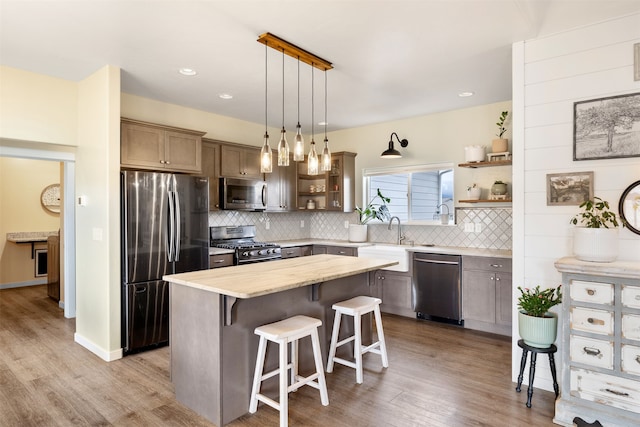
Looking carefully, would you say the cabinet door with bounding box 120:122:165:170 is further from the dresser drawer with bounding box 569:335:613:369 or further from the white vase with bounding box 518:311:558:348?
the dresser drawer with bounding box 569:335:613:369

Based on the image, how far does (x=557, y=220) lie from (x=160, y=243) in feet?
11.7

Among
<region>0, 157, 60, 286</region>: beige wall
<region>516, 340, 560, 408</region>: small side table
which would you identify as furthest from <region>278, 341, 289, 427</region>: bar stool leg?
<region>0, 157, 60, 286</region>: beige wall

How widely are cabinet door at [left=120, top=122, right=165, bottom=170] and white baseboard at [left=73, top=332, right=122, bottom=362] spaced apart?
5.95ft

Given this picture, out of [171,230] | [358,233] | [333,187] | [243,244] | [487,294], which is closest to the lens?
[171,230]

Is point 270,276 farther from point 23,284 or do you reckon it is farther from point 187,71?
point 23,284

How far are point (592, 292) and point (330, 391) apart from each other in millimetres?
1914

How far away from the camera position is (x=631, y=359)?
2.28 meters

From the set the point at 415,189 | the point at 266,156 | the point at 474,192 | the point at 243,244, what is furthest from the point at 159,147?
the point at 474,192

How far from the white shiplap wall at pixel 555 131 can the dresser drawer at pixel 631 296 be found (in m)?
0.44

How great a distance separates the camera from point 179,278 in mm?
2619

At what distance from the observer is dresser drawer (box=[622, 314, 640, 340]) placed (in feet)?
7.39

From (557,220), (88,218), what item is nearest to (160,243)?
(88,218)

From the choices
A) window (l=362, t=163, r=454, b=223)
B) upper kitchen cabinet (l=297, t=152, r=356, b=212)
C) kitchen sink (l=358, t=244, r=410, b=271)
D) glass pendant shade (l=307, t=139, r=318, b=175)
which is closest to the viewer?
glass pendant shade (l=307, t=139, r=318, b=175)

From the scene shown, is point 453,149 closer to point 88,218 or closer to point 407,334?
point 407,334
